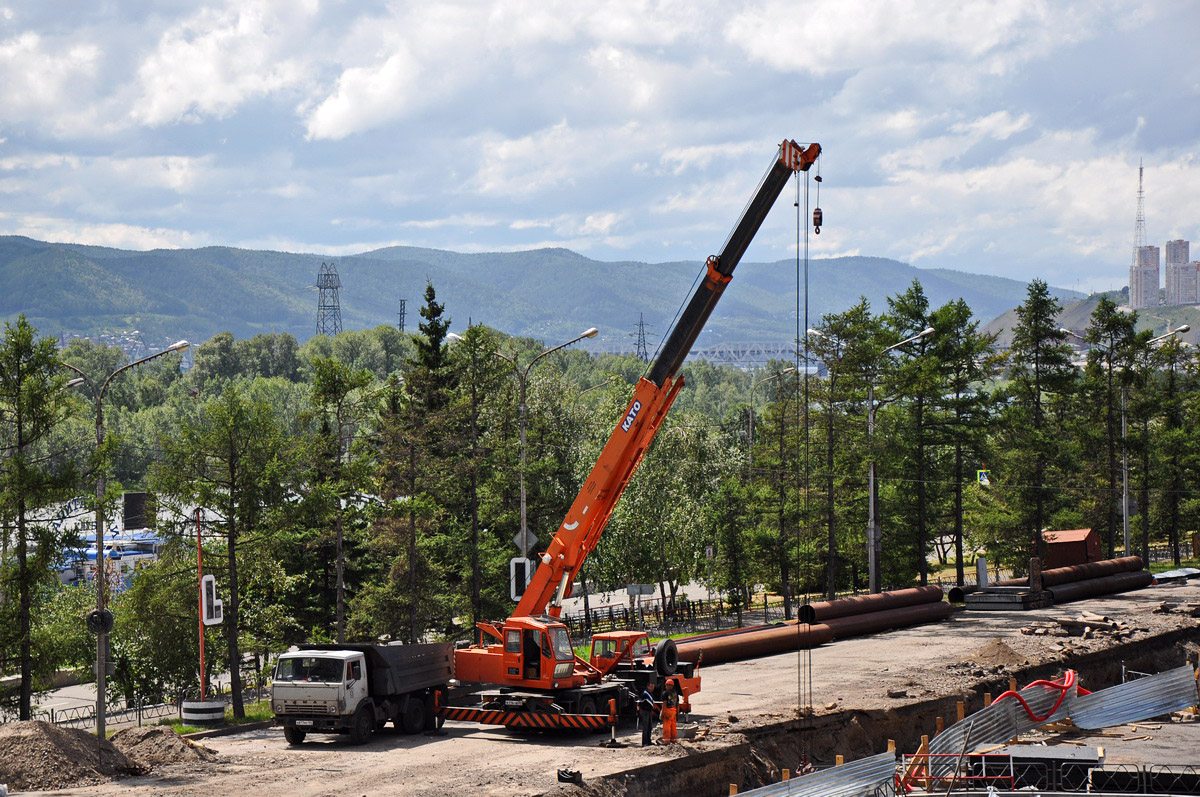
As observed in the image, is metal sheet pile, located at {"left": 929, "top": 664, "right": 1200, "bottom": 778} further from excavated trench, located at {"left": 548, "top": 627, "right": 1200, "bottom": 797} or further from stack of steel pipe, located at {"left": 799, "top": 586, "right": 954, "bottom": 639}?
stack of steel pipe, located at {"left": 799, "top": 586, "right": 954, "bottom": 639}

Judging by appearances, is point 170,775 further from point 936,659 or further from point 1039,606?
point 1039,606

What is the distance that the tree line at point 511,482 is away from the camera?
3020 cm

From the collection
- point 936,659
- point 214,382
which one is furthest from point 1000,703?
point 214,382

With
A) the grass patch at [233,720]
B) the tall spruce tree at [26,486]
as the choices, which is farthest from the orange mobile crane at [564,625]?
the tall spruce tree at [26,486]

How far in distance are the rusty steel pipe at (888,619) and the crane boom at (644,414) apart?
1686 centimetres

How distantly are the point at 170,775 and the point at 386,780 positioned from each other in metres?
4.10

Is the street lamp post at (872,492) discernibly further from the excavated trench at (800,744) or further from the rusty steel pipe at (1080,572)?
the excavated trench at (800,744)

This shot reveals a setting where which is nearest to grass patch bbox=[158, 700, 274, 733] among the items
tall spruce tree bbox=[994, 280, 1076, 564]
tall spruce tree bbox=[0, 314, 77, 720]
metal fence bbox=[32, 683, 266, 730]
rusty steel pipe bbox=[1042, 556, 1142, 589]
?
metal fence bbox=[32, 683, 266, 730]

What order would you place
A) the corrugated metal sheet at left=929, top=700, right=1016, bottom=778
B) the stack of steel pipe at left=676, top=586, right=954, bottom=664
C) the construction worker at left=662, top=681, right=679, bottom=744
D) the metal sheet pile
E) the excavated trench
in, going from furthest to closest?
the stack of steel pipe at left=676, top=586, right=954, bottom=664 → the construction worker at left=662, top=681, right=679, bottom=744 → the metal sheet pile → the corrugated metal sheet at left=929, top=700, right=1016, bottom=778 → the excavated trench

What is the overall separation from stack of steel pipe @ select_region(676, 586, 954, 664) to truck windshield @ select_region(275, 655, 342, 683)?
12.1m

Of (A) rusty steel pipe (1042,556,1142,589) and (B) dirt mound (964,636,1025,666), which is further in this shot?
(A) rusty steel pipe (1042,556,1142,589)

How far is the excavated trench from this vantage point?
69.9ft

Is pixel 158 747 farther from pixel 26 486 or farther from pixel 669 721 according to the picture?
pixel 669 721

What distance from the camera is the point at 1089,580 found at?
52.8 meters
